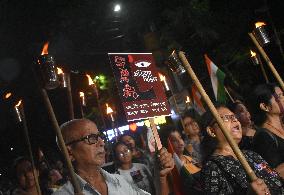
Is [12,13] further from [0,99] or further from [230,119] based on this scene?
[230,119]

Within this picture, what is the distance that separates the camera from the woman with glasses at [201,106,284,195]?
3.48m

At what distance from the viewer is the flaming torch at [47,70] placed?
3.46 metres

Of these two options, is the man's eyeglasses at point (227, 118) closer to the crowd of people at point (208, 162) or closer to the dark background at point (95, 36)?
the crowd of people at point (208, 162)

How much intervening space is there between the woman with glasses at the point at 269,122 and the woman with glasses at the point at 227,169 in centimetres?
48

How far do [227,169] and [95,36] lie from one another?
16.0 meters

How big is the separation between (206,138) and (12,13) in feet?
37.0

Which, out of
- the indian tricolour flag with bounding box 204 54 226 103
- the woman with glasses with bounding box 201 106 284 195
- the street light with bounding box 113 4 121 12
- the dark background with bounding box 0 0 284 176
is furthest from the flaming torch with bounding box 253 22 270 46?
the street light with bounding box 113 4 121 12

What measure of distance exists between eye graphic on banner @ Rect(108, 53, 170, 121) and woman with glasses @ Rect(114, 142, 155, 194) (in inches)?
50.8

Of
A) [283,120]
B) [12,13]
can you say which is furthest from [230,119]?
[12,13]

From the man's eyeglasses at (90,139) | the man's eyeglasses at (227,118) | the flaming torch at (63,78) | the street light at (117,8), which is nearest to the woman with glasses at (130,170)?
the flaming torch at (63,78)

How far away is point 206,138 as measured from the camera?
13.4 feet

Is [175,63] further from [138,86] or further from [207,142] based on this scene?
[207,142]

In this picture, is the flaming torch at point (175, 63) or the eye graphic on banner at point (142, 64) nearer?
the flaming torch at point (175, 63)

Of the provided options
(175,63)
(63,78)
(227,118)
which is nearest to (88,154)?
(227,118)
